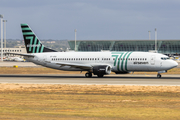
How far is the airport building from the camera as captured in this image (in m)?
186

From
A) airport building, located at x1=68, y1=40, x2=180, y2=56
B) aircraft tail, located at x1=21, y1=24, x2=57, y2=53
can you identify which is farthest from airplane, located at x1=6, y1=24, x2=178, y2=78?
airport building, located at x1=68, y1=40, x2=180, y2=56

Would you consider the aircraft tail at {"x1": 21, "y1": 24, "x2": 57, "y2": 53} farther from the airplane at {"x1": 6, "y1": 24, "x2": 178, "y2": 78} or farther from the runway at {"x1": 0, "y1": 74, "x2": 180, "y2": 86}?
the runway at {"x1": 0, "y1": 74, "x2": 180, "y2": 86}

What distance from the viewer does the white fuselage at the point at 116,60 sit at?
48062mm

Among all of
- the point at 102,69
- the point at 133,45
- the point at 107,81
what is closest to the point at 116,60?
the point at 102,69

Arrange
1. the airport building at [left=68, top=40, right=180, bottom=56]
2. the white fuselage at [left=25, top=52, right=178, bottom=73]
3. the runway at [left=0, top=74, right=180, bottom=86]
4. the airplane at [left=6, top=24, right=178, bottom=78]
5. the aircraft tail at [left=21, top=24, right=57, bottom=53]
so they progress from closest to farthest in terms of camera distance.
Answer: the runway at [left=0, top=74, right=180, bottom=86], the white fuselage at [left=25, top=52, right=178, bottom=73], the airplane at [left=6, top=24, right=178, bottom=78], the aircraft tail at [left=21, top=24, right=57, bottom=53], the airport building at [left=68, top=40, right=180, bottom=56]

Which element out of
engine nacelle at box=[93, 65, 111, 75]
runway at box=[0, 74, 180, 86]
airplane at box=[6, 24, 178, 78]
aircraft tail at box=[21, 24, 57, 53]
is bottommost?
runway at box=[0, 74, 180, 86]

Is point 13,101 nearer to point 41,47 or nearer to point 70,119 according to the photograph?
point 70,119

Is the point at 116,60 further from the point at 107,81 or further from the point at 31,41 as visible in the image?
the point at 31,41

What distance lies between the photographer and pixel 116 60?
49.2 meters

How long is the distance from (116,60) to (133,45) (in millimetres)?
143072

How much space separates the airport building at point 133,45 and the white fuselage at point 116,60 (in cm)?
13538

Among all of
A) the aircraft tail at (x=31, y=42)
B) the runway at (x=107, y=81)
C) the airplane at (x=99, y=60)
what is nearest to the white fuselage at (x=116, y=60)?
the airplane at (x=99, y=60)

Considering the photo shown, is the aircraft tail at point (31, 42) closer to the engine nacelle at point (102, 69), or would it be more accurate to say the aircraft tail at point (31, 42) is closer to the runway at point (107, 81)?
the engine nacelle at point (102, 69)

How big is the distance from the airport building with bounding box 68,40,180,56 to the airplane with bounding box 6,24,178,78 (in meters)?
133
